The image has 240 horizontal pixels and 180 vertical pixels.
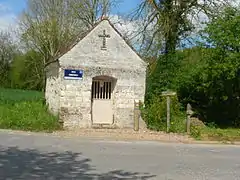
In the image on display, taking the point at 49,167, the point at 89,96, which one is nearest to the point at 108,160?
the point at 49,167

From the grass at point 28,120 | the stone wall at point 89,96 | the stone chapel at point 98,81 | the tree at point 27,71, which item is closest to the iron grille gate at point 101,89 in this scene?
the stone chapel at point 98,81

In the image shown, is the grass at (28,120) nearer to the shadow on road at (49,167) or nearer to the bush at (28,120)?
the bush at (28,120)

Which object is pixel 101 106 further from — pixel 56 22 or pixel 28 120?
pixel 56 22

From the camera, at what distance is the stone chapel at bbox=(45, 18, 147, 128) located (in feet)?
70.8

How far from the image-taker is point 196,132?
20719 millimetres

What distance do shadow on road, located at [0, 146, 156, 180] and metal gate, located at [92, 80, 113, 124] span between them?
9.01 meters

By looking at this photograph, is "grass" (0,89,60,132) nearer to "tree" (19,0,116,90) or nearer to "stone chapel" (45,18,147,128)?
"stone chapel" (45,18,147,128)

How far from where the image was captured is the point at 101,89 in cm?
2294

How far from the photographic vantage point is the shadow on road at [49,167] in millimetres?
9828

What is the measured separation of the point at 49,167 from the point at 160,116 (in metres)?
11.9

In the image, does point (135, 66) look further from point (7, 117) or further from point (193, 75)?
point (7, 117)

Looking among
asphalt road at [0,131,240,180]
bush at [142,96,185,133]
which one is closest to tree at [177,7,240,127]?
bush at [142,96,185,133]

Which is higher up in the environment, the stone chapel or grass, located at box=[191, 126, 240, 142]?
the stone chapel

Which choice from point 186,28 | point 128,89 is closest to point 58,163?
point 128,89
